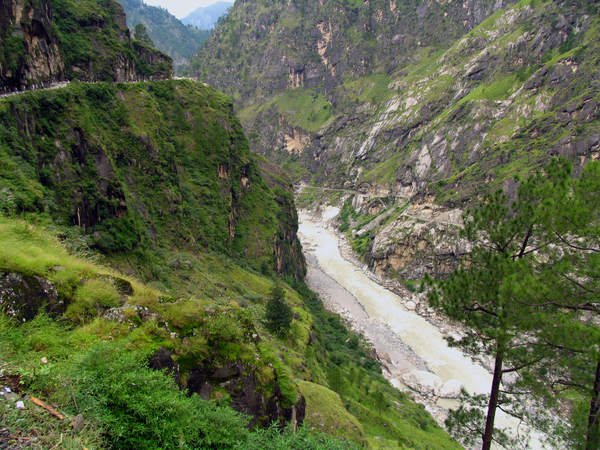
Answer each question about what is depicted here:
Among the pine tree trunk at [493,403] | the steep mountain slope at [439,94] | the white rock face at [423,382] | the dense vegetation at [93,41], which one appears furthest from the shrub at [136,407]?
the steep mountain slope at [439,94]

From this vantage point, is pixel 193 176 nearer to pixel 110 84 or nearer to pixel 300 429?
pixel 110 84

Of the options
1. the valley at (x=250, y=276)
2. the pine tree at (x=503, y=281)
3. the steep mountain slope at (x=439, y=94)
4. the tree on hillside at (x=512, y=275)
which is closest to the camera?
the valley at (x=250, y=276)

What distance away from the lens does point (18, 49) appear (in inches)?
882

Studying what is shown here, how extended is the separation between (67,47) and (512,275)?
41.1m

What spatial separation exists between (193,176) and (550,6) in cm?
13556

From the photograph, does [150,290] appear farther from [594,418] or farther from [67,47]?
[67,47]

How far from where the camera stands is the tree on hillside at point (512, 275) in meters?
10.6

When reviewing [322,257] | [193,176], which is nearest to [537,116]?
[322,257]

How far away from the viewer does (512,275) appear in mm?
10977

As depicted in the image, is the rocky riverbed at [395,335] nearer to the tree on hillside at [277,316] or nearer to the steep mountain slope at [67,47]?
the tree on hillside at [277,316]

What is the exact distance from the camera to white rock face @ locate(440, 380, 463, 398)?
38031mm

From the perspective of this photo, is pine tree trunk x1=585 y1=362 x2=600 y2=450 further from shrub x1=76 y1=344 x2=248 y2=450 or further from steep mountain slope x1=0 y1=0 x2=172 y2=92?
steep mountain slope x1=0 y1=0 x2=172 y2=92

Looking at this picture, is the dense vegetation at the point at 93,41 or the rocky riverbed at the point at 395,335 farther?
the rocky riverbed at the point at 395,335

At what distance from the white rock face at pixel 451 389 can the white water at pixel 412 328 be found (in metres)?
1.28
